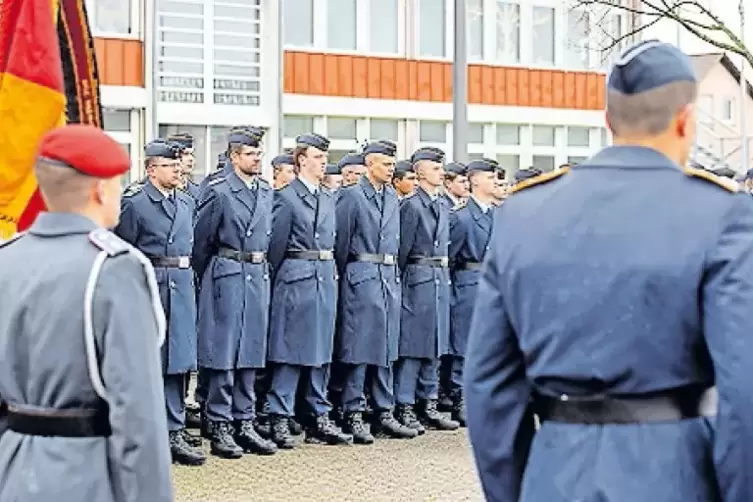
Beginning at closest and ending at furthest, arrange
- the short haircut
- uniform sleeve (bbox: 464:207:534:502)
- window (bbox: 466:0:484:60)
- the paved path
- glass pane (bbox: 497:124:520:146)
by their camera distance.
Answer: the short haircut < uniform sleeve (bbox: 464:207:534:502) < the paved path < window (bbox: 466:0:484:60) < glass pane (bbox: 497:124:520:146)

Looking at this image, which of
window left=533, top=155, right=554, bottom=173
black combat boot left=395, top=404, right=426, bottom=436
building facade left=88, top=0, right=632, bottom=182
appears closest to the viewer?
black combat boot left=395, top=404, right=426, bottom=436

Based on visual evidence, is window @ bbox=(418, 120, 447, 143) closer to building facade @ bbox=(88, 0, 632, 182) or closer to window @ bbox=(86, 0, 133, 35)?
building facade @ bbox=(88, 0, 632, 182)

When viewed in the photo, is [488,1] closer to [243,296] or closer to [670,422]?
[243,296]

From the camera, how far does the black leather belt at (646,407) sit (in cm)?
344

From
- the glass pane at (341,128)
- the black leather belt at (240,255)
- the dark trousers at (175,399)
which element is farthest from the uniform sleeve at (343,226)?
the glass pane at (341,128)

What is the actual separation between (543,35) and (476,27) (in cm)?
218

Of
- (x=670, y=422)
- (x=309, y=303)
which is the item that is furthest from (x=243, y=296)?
(x=670, y=422)

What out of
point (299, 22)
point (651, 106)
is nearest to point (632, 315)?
point (651, 106)

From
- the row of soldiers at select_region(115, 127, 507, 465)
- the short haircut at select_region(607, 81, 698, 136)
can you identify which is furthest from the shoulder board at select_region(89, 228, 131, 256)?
the row of soldiers at select_region(115, 127, 507, 465)

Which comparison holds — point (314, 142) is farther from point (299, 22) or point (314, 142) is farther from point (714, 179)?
point (299, 22)

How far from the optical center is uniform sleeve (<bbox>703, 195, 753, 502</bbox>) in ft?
10.9

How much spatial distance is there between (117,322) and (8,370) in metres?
0.40

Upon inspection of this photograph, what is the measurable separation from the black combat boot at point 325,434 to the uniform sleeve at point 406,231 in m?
1.43

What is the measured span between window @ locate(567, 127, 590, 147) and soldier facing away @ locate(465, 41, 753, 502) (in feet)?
95.2
